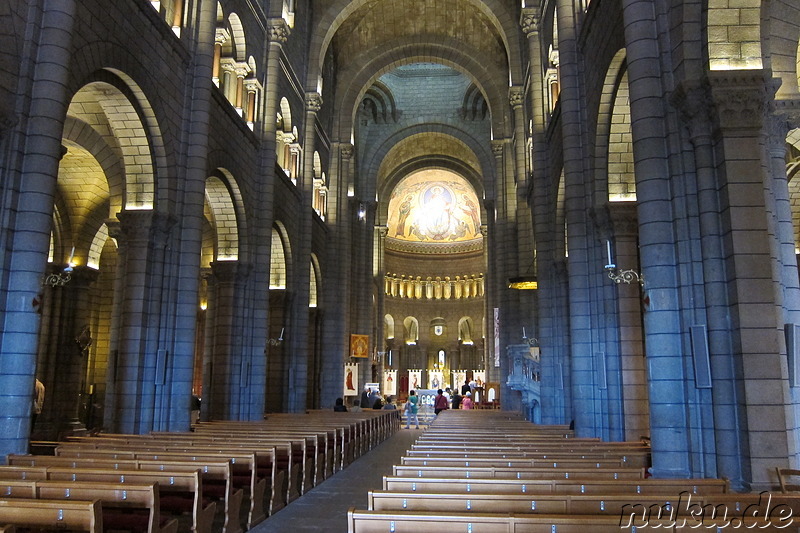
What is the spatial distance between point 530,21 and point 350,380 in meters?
20.2

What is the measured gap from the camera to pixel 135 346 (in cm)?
1359

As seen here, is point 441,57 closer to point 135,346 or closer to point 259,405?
point 259,405

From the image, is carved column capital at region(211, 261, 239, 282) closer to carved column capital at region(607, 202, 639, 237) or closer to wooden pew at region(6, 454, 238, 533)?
carved column capital at region(607, 202, 639, 237)

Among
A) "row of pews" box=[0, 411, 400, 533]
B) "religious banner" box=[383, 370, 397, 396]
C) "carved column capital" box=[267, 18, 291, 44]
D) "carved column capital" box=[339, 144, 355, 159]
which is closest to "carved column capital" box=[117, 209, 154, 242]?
"row of pews" box=[0, 411, 400, 533]

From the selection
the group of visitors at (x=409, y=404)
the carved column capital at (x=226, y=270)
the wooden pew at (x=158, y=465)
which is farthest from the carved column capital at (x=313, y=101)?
the wooden pew at (x=158, y=465)

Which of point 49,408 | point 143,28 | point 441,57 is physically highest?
point 441,57

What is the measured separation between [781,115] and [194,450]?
9.83 m

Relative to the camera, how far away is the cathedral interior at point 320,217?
837 centimetres

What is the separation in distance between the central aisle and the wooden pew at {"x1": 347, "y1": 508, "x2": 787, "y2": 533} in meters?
4.06

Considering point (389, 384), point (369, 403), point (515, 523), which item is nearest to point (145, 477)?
point (515, 523)

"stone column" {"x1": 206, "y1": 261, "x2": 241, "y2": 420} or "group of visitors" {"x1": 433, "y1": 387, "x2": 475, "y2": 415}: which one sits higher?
"stone column" {"x1": 206, "y1": 261, "x2": 241, "y2": 420}

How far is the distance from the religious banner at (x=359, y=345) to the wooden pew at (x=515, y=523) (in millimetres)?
31783

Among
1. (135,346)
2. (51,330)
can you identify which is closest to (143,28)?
(135,346)

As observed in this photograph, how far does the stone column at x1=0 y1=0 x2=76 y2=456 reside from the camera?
8.94 m
